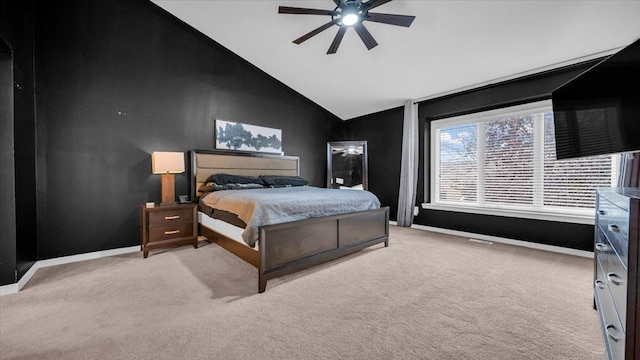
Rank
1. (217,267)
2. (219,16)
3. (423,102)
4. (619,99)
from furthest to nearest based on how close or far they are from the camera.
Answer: (423,102)
(219,16)
(217,267)
(619,99)

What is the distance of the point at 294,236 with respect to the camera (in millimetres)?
2400

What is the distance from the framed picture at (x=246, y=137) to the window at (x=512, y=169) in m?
3.21

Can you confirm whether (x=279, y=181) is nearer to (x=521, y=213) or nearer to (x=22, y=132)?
(x=22, y=132)

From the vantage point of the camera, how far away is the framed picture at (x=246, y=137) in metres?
4.28

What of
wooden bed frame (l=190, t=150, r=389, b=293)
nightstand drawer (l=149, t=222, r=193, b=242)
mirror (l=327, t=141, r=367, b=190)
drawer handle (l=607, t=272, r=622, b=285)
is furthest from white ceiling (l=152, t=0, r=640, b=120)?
nightstand drawer (l=149, t=222, r=193, b=242)

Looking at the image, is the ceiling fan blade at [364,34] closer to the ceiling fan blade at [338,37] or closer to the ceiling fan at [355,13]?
the ceiling fan at [355,13]

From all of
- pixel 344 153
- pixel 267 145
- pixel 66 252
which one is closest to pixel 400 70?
pixel 344 153

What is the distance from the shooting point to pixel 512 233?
378 cm

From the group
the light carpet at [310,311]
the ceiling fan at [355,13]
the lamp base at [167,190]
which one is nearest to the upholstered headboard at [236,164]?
the lamp base at [167,190]

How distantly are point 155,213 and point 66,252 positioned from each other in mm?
1071

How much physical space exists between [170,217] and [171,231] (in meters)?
0.19

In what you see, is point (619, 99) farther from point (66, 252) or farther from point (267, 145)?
point (66, 252)

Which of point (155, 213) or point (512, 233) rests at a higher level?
point (155, 213)

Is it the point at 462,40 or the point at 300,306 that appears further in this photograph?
the point at 462,40
